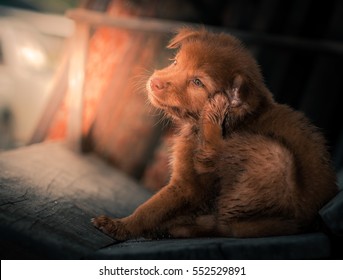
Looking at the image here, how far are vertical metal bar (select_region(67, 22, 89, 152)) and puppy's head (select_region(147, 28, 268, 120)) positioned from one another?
6.90 ft

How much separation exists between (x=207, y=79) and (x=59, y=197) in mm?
1174

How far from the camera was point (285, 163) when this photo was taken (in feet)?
7.79

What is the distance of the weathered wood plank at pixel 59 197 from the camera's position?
2254 millimetres

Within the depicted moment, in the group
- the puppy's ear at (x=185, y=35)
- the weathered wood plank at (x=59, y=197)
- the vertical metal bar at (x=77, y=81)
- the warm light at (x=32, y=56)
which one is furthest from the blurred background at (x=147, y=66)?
the warm light at (x=32, y=56)

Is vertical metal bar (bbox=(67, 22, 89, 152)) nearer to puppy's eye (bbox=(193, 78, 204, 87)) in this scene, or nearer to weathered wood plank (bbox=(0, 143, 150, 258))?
weathered wood plank (bbox=(0, 143, 150, 258))

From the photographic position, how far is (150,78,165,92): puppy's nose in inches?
108

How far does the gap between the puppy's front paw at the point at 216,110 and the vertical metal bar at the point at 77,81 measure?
2.53 meters

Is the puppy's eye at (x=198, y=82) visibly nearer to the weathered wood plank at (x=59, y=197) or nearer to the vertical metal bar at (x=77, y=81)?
the weathered wood plank at (x=59, y=197)

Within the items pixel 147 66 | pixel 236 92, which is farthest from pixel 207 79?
pixel 147 66

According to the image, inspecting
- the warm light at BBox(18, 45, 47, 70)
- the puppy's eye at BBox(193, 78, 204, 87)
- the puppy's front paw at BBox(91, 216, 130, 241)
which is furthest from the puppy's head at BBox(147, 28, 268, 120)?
the warm light at BBox(18, 45, 47, 70)

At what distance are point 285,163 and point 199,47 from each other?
2.74 feet

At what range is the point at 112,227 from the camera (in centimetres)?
263

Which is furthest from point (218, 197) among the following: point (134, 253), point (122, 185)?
point (122, 185)

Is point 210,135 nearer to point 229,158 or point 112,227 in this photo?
point 229,158
